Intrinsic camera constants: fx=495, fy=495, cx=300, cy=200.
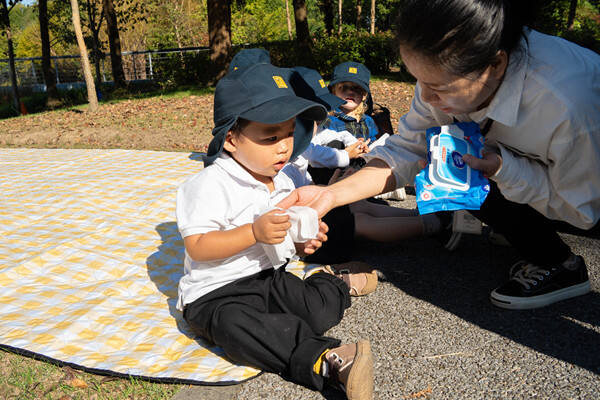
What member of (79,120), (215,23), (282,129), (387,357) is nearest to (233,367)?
(387,357)

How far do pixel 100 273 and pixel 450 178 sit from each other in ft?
6.04

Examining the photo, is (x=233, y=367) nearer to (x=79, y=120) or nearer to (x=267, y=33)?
(x=79, y=120)

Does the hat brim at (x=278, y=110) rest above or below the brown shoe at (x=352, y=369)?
above

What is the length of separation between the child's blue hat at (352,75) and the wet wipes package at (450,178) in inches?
78.8

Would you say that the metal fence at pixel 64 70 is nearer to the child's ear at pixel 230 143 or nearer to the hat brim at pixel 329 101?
the hat brim at pixel 329 101

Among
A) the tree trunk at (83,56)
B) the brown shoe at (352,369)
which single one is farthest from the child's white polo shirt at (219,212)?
the tree trunk at (83,56)

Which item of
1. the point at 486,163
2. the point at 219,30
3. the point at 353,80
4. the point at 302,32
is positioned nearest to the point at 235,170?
the point at 486,163

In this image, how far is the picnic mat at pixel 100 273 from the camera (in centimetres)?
184

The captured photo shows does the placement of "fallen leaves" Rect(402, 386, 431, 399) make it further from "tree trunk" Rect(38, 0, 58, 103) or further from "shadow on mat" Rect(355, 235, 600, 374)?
"tree trunk" Rect(38, 0, 58, 103)

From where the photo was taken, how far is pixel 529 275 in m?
2.15

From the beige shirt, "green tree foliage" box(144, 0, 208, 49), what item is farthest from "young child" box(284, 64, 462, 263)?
"green tree foliage" box(144, 0, 208, 49)

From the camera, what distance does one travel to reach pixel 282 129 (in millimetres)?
A: 1918

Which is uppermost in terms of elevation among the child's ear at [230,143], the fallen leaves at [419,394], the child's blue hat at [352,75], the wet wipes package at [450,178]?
the child's blue hat at [352,75]

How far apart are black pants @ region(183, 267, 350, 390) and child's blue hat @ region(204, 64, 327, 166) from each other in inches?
21.2
